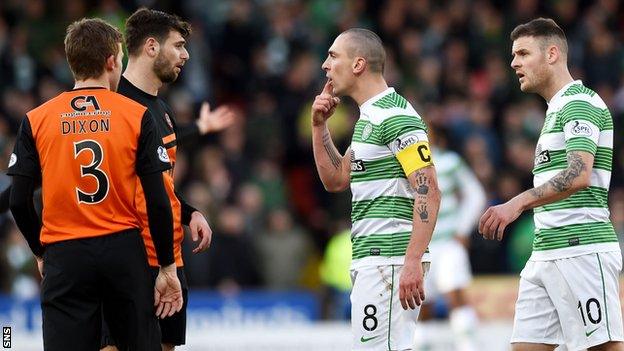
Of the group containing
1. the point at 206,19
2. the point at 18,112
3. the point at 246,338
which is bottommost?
the point at 246,338

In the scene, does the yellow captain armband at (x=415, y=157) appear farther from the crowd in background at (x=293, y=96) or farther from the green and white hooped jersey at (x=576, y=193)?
the crowd in background at (x=293, y=96)

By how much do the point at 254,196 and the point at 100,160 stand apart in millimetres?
9679

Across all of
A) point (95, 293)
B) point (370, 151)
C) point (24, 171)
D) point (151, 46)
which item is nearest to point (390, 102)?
point (370, 151)

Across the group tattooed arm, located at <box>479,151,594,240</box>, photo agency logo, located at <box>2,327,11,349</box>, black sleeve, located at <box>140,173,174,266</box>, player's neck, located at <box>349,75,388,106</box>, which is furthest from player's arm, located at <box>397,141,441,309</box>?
photo agency logo, located at <box>2,327,11,349</box>

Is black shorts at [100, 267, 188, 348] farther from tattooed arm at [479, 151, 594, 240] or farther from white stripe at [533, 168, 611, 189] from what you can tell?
white stripe at [533, 168, 611, 189]

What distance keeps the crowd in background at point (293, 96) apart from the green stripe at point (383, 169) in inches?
304

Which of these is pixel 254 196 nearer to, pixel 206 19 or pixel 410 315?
pixel 206 19

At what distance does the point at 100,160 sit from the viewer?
6508 millimetres

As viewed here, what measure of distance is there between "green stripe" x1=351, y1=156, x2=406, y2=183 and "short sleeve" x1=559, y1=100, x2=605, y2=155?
1076mm

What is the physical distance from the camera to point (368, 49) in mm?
7473

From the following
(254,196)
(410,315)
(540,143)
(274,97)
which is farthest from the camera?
(274,97)

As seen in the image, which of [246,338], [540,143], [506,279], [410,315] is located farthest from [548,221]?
[506,279]

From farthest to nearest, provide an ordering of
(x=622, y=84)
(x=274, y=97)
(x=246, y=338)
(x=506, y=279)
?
(x=622, y=84)
(x=274, y=97)
(x=506, y=279)
(x=246, y=338)

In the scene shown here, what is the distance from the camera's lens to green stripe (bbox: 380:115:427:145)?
711 cm
